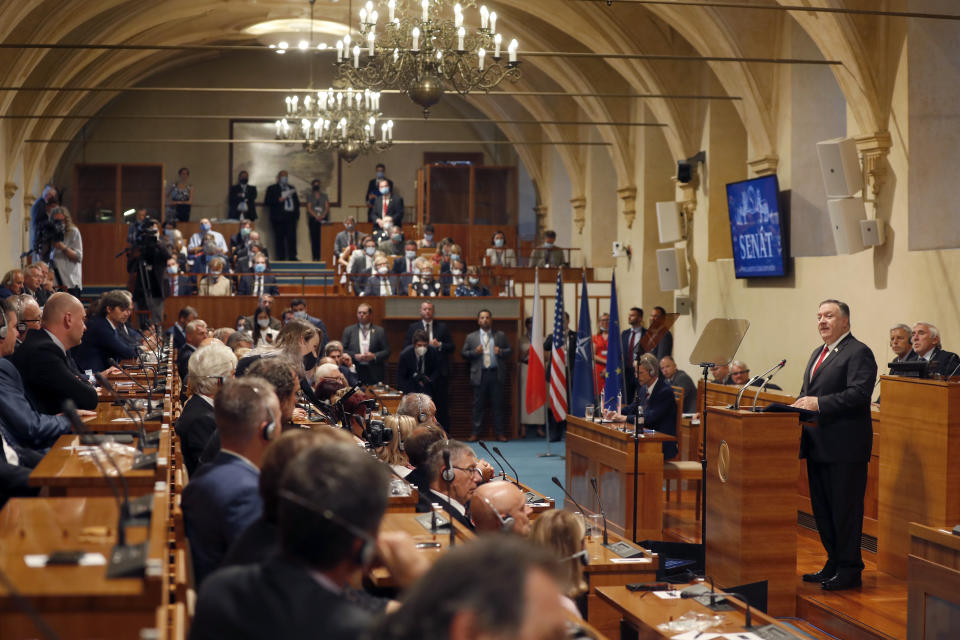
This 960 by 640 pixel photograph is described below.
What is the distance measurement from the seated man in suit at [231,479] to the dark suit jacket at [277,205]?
65.0 ft

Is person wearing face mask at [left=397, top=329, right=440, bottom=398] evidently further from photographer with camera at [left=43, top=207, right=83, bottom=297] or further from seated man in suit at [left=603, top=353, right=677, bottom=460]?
seated man in suit at [left=603, top=353, right=677, bottom=460]

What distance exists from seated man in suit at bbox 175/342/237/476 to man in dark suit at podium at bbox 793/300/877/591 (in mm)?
3110

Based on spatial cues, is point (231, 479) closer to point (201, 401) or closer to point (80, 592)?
point (80, 592)

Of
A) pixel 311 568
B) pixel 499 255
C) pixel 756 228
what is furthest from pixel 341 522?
pixel 499 255

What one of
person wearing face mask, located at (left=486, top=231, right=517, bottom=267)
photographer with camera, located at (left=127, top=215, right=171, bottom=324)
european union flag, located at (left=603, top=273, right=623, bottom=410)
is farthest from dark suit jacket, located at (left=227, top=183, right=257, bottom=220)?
european union flag, located at (left=603, top=273, right=623, bottom=410)

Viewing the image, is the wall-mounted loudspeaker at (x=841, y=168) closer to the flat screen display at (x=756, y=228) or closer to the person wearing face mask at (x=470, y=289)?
the flat screen display at (x=756, y=228)

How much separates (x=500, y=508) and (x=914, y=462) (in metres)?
3.61

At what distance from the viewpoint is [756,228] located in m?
11.9

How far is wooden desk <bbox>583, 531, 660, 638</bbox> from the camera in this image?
4355 millimetres

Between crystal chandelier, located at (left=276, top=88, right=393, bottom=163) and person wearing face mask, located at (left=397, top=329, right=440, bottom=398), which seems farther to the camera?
crystal chandelier, located at (left=276, top=88, right=393, bottom=163)

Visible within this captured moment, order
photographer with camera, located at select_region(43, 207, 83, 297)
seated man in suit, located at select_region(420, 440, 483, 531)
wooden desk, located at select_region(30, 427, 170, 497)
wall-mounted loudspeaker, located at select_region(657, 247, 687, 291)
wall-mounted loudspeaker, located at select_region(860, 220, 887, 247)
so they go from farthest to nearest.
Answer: wall-mounted loudspeaker, located at select_region(657, 247, 687, 291) < photographer with camera, located at select_region(43, 207, 83, 297) < wall-mounted loudspeaker, located at select_region(860, 220, 887, 247) < seated man in suit, located at select_region(420, 440, 483, 531) < wooden desk, located at select_region(30, 427, 170, 497)

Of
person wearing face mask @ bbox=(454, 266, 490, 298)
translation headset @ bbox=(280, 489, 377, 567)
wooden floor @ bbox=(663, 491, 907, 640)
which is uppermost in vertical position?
person wearing face mask @ bbox=(454, 266, 490, 298)

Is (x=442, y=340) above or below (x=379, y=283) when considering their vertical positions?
below

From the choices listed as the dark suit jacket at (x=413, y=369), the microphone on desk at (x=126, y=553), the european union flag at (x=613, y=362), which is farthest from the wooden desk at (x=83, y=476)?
the dark suit jacket at (x=413, y=369)
